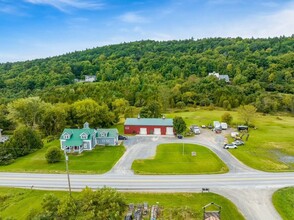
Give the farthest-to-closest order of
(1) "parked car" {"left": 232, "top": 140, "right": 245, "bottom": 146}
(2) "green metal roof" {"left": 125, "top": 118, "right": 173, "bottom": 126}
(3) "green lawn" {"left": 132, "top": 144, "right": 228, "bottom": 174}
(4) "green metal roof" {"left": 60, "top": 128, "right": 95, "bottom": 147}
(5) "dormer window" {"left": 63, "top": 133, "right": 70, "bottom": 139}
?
(2) "green metal roof" {"left": 125, "top": 118, "right": 173, "bottom": 126}, (1) "parked car" {"left": 232, "top": 140, "right": 245, "bottom": 146}, (5) "dormer window" {"left": 63, "top": 133, "right": 70, "bottom": 139}, (4) "green metal roof" {"left": 60, "top": 128, "right": 95, "bottom": 147}, (3) "green lawn" {"left": 132, "top": 144, "right": 228, "bottom": 174}

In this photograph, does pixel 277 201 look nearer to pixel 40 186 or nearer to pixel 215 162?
pixel 215 162

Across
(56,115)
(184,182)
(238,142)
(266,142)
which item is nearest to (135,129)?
(56,115)

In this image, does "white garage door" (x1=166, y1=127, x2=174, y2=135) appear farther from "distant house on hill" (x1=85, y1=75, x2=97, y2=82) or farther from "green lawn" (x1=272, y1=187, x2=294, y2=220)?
"distant house on hill" (x1=85, y1=75, x2=97, y2=82)

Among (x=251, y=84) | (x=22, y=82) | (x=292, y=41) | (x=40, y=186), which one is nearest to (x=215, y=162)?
(x=40, y=186)

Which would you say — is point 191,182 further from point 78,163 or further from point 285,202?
point 78,163

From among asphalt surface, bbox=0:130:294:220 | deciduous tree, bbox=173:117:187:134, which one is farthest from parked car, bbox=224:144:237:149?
deciduous tree, bbox=173:117:187:134

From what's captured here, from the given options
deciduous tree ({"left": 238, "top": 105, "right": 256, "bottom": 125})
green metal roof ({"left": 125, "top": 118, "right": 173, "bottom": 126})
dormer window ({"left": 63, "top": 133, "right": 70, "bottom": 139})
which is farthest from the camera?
deciduous tree ({"left": 238, "top": 105, "right": 256, "bottom": 125})
